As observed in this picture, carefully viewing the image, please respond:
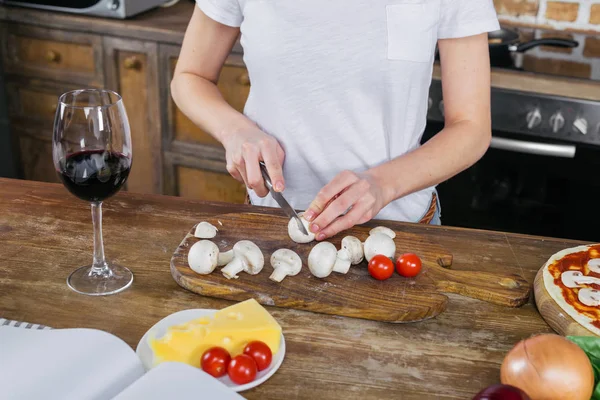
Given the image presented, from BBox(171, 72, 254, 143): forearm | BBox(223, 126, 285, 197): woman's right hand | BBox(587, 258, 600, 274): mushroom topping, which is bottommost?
BBox(587, 258, 600, 274): mushroom topping

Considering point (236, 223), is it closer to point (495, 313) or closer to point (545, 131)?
point (495, 313)

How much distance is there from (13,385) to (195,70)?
0.88 meters

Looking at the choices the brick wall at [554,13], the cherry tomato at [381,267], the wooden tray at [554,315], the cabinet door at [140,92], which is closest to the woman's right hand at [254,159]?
the cherry tomato at [381,267]

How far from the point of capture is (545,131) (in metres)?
1.96

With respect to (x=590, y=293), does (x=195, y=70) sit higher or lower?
higher

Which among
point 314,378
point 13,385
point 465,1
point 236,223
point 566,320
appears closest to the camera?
point 13,385

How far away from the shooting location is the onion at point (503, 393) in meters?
0.68

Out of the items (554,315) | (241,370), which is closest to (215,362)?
(241,370)

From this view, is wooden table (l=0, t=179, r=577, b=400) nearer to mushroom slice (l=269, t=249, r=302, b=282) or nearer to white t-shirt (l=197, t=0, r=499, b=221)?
mushroom slice (l=269, t=249, r=302, b=282)

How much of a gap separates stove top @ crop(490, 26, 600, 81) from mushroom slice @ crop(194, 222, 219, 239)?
1.22 meters

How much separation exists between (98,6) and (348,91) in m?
1.44

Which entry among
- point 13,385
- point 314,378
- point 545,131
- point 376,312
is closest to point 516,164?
point 545,131

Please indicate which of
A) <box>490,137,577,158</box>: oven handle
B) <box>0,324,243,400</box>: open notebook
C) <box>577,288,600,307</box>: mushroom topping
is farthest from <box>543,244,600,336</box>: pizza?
<box>490,137,577,158</box>: oven handle

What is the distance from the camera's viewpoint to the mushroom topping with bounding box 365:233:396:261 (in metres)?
1.04
